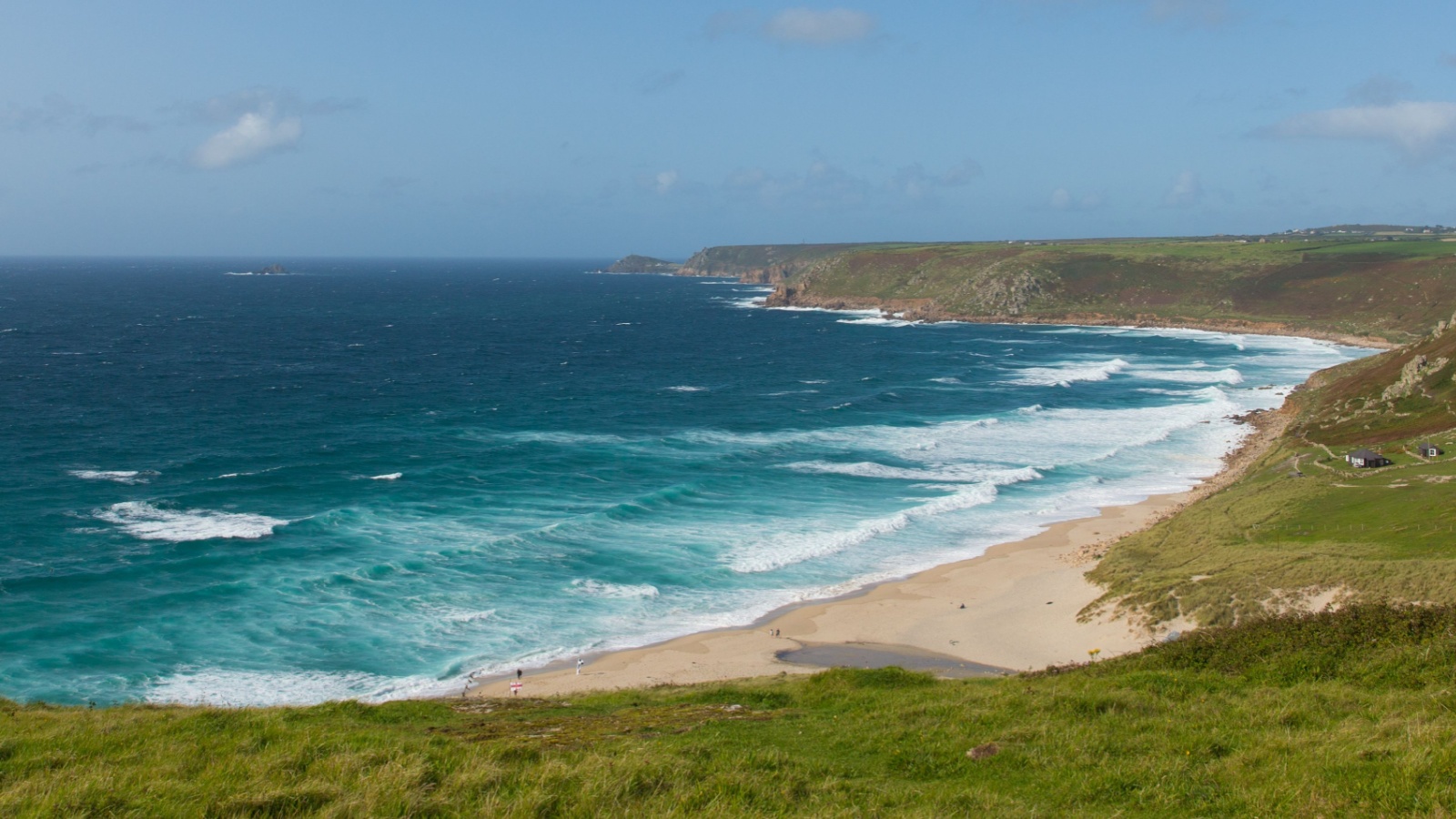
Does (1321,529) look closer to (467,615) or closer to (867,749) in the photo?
(867,749)

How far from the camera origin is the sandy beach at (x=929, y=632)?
125 ft

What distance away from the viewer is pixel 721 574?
165 ft

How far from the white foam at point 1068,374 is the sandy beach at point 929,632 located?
2531 inches

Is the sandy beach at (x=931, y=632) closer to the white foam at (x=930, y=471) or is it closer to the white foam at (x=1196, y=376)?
the white foam at (x=930, y=471)

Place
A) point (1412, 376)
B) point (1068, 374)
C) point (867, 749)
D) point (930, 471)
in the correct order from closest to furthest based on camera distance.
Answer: point (867, 749) < point (930, 471) < point (1412, 376) < point (1068, 374)

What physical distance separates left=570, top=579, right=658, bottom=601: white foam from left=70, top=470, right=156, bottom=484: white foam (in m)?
33.2

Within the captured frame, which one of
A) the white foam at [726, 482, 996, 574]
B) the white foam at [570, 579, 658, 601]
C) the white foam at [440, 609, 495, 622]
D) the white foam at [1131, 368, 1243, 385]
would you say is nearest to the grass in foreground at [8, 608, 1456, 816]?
the white foam at [440, 609, 495, 622]

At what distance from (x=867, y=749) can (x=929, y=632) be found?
2392 centimetres

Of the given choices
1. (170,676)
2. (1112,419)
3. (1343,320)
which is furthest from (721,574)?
(1343,320)

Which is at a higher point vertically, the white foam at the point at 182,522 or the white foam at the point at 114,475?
the white foam at the point at 114,475

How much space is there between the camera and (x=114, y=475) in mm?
63531

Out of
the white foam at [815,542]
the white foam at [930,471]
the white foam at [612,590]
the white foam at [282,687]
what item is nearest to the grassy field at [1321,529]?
the white foam at [815,542]

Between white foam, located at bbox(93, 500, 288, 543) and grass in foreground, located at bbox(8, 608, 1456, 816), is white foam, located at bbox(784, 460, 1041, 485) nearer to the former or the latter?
white foam, located at bbox(93, 500, 288, 543)

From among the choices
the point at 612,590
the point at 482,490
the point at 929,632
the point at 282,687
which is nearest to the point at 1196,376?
the point at 929,632
